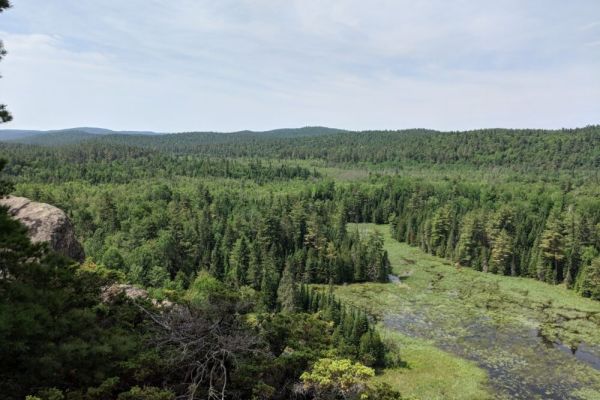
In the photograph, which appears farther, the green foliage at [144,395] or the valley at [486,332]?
the valley at [486,332]

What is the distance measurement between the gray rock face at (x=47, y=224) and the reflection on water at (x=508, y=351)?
39.3 m

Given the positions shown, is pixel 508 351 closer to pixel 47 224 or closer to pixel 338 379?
pixel 338 379

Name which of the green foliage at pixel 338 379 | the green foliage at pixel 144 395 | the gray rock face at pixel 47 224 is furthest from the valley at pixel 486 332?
the green foliage at pixel 144 395

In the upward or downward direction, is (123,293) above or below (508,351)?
above

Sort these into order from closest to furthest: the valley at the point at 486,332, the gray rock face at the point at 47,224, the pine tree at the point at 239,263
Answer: the gray rock face at the point at 47,224, the valley at the point at 486,332, the pine tree at the point at 239,263

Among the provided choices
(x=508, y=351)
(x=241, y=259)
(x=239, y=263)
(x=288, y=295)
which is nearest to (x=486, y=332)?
(x=508, y=351)

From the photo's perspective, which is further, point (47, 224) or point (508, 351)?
point (508, 351)

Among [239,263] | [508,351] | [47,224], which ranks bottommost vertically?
[508,351]

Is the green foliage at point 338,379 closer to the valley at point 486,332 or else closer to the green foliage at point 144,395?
the green foliage at point 144,395

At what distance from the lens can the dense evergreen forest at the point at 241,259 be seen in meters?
14.7

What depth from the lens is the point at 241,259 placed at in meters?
74.0

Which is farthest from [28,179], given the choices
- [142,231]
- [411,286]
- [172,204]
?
[411,286]

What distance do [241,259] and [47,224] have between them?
163 feet

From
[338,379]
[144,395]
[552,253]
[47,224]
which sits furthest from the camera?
[552,253]
